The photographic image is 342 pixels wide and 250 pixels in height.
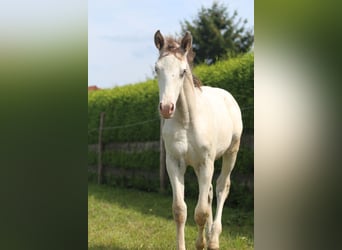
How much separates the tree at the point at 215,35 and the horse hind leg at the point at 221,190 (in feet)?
31.2

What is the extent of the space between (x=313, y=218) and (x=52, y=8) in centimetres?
125

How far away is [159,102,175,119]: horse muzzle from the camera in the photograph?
90.7 inches

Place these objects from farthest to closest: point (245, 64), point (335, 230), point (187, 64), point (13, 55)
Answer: point (245, 64), point (187, 64), point (13, 55), point (335, 230)

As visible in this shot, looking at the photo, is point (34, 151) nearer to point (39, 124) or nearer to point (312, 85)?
point (39, 124)

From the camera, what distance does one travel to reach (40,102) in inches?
62.8

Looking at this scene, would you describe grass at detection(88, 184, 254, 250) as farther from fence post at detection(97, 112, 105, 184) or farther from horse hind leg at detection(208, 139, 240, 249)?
fence post at detection(97, 112, 105, 184)

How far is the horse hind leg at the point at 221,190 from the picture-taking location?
3070 millimetres

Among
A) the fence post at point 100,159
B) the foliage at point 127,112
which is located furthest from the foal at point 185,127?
the fence post at point 100,159

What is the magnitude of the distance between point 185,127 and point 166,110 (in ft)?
1.38

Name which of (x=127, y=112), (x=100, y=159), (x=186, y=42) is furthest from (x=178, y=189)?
(x=100, y=159)

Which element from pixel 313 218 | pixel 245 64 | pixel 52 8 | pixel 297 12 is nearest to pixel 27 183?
pixel 52 8

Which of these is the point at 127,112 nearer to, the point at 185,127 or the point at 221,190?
the point at 221,190

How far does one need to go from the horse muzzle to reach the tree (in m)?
10.5

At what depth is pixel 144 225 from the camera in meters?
4.39
